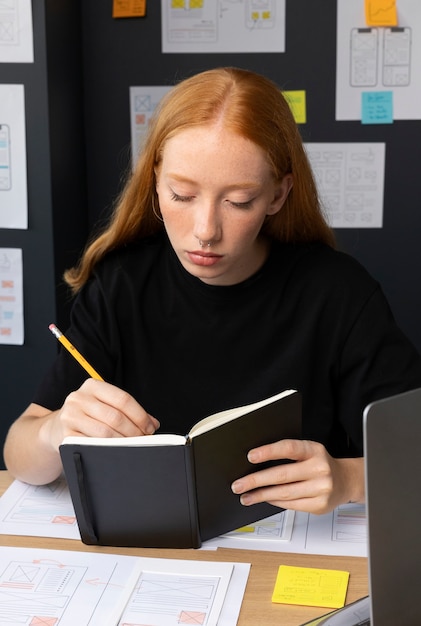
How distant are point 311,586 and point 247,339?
1.79 ft

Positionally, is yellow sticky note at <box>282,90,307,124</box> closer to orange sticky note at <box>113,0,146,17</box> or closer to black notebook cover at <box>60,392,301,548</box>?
orange sticky note at <box>113,0,146,17</box>

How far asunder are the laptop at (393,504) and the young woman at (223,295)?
1.88 feet

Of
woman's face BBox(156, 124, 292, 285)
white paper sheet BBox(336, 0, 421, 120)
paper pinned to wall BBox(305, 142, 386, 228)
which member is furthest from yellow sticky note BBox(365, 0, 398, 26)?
woman's face BBox(156, 124, 292, 285)

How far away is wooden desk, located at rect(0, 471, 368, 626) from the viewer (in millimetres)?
993

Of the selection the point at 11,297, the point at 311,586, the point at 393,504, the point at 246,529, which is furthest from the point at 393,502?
the point at 11,297

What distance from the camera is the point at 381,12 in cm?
257

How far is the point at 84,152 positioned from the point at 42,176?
421 mm

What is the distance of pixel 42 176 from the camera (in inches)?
94.3

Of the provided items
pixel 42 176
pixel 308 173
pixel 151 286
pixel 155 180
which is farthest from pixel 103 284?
pixel 42 176

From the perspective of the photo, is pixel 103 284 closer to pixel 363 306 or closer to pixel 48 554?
pixel 363 306

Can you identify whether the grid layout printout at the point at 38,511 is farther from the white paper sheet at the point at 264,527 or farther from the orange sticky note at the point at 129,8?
the orange sticky note at the point at 129,8

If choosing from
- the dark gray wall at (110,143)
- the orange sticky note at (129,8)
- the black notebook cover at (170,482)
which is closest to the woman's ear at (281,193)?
the black notebook cover at (170,482)

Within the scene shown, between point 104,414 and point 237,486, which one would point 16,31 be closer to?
point 104,414

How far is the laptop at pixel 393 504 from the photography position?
0.72 m
